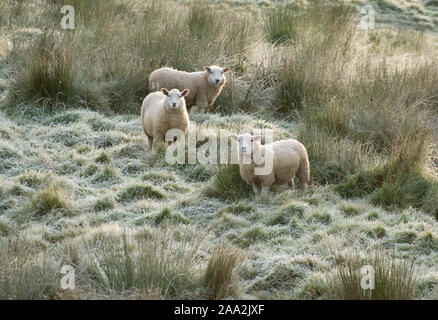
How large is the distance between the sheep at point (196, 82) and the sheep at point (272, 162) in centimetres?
228

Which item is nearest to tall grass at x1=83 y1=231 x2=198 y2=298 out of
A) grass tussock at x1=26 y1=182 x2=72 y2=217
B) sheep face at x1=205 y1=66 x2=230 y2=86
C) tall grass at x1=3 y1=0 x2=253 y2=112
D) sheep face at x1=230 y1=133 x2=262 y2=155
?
grass tussock at x1=26 y1=182 x2=72 y2=217

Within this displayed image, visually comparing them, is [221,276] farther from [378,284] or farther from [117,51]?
[117,51]

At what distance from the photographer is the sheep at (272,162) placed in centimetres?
639

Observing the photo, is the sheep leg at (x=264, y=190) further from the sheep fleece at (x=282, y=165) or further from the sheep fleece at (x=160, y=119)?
the sheep fleece at (x=160, y=119)

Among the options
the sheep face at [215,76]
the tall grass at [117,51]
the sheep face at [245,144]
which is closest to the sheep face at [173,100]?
the sheep face at [245,144]

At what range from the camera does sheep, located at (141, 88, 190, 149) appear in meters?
7.33

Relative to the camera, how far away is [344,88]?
9.31 meters

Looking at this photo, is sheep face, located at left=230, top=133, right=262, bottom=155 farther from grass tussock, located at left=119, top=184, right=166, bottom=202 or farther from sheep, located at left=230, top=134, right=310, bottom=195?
grass tussock, located at left=119, top=184, right=166, bottom=202

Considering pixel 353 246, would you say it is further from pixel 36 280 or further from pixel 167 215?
pixel 36 280

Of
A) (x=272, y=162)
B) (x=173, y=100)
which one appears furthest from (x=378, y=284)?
(x=173, y=100)

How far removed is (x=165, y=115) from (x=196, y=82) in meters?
1.52

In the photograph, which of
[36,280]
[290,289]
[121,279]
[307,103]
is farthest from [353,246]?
[307,103]

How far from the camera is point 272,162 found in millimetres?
6441

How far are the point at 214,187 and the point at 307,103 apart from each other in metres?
2.81
